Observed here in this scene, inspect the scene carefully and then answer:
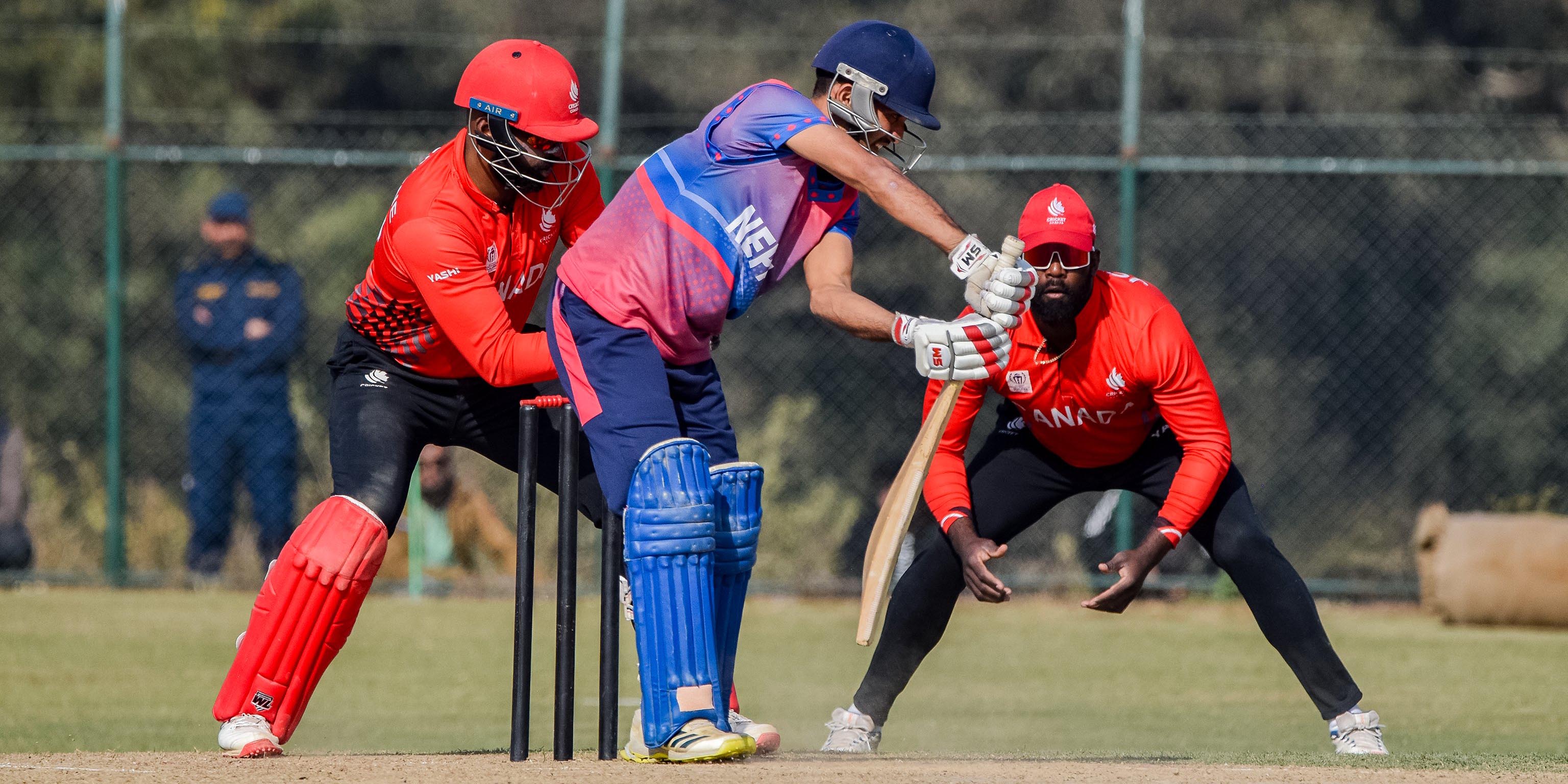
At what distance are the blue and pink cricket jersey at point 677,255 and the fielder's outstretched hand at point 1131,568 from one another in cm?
162

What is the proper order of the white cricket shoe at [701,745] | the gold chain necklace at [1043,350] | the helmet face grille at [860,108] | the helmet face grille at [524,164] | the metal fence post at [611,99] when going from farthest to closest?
the metal fence post at [611,99]
the gold chain necklace at [1043,350]
the helmet face grille at [524,164]
the helmet face grille at [860,108]
the white cricket shoe at [701,745]

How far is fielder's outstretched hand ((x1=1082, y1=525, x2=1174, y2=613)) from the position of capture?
18.6ft

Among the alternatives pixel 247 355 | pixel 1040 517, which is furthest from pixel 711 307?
pixel 247 355

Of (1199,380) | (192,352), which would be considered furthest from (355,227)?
(1199,380)

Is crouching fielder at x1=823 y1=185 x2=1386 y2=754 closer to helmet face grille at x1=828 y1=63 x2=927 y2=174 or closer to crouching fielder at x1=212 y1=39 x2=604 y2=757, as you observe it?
helmet face grille at x1=828 y1=63 x2=927 y2=174

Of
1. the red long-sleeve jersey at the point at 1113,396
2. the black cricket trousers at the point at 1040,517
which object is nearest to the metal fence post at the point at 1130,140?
the black cricket trousers at the point at 1040,517

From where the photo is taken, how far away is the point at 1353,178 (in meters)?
11.7

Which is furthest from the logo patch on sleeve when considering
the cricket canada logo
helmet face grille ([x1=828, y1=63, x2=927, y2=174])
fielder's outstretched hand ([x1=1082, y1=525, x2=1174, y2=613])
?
helmet face grille ([x1=828, y1=63, x2=927, y2=174])

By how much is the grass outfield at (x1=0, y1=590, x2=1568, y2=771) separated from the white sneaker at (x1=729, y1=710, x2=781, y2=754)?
2.12 feet

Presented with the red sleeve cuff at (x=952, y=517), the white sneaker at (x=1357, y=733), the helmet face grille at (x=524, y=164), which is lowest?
the white sneaker at (x=1357, y=733)

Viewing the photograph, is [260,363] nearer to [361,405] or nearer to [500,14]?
[361,405]

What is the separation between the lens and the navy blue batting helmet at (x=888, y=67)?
4.77 meters

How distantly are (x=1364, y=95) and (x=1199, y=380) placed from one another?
1140cm

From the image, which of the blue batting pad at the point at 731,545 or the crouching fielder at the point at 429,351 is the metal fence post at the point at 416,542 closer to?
the crouching fielder at the point at 429,351
